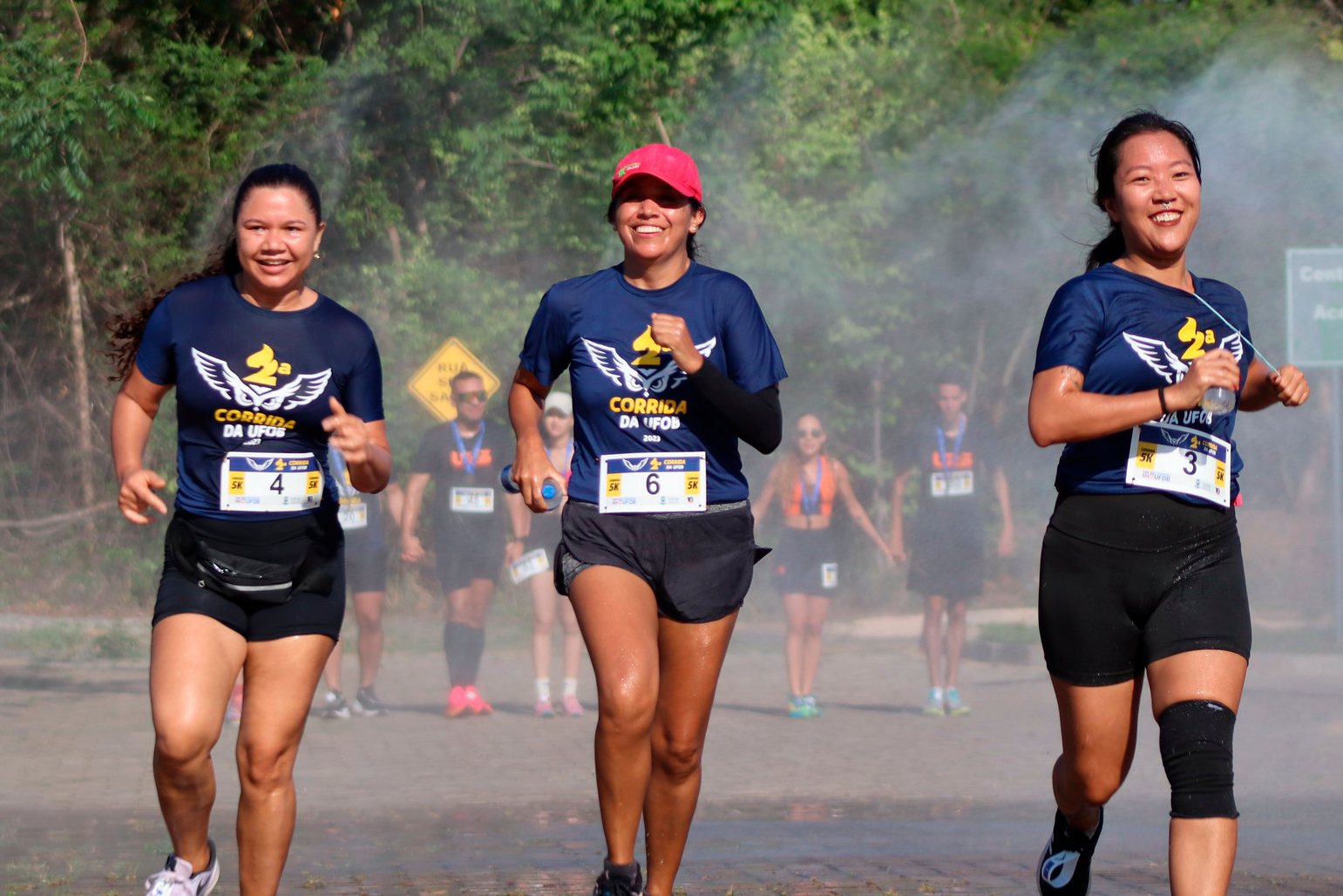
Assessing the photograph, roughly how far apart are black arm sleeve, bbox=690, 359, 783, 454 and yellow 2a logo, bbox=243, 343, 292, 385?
3.68 feet

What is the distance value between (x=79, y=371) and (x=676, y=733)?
16513 millimetres

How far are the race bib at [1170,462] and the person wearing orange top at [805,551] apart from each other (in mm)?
7021

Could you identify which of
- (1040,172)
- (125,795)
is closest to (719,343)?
(125,795)

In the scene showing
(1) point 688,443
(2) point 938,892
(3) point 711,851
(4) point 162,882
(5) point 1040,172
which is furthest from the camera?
(5) point 1040,172

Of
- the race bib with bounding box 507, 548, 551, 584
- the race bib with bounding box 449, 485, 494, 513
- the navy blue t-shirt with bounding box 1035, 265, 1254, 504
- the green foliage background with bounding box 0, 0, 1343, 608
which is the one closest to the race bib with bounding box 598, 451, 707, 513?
the navy blue t-shirt with bounding box 1035, 265, 1254, 504

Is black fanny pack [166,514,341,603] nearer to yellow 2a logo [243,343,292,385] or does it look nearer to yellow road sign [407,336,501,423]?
yellow 2a logo [243,343,292,385]

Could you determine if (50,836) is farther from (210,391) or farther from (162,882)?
(210,391)

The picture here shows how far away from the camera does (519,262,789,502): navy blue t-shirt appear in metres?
4.93

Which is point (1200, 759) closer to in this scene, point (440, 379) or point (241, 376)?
point (241, 376)

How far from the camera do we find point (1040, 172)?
24.2 meters

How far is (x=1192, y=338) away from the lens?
14.7 feet

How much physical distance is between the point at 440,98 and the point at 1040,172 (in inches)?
334

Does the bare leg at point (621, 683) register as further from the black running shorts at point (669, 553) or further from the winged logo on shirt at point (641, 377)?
the winged logo on shirt at point (641, 377)

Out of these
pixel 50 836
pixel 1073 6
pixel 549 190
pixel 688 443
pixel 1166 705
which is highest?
pixel 1073 6
